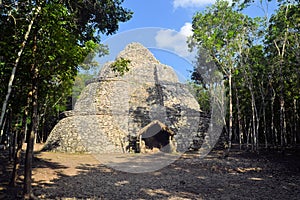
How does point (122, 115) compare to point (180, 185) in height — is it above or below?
above

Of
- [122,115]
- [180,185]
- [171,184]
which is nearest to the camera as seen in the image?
[180,185]

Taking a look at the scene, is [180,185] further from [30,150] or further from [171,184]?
[30,150]

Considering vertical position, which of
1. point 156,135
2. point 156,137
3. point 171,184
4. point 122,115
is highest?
point 122,115

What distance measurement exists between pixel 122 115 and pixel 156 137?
5053 mm

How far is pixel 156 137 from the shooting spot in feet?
93.9

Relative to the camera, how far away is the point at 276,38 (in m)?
21.4

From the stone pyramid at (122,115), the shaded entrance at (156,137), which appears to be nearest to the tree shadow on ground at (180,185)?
the shaded entrance at (156,137)

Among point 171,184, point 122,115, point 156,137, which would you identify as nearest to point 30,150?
point 171,184

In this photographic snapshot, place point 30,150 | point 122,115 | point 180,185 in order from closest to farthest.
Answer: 1. point 30,150
2. point 180,185
3. point 122,115

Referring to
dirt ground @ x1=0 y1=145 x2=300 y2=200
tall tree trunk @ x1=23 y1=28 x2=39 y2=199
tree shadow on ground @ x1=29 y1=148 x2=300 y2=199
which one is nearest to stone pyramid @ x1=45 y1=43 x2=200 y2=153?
dirt ground @ x1=0 y1=145 x2=300 y2=200

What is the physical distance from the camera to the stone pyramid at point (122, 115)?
1067 inches

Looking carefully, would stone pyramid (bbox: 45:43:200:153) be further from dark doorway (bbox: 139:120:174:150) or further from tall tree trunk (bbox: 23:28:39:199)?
tall tree trunk (bbox: 23:28:39:199)

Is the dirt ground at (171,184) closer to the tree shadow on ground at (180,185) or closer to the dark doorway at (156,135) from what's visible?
the tree shadow on ground at (180,185)

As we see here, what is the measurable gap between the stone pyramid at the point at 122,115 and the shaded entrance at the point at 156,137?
32.9 inches
